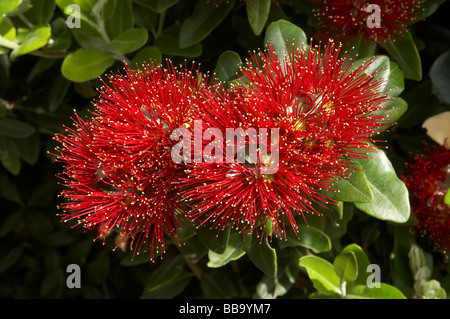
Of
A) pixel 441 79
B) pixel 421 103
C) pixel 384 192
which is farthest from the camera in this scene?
pixel 421 103

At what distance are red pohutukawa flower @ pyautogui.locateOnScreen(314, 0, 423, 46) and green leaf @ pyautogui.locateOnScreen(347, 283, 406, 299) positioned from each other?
23.1 inches

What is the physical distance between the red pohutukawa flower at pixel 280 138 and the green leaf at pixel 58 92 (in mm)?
527

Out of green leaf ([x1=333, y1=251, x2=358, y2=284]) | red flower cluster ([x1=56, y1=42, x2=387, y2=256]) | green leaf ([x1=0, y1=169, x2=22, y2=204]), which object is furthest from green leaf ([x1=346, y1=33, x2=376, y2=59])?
green leaf ([x1=0, y1=169, x2=22, y2=204])

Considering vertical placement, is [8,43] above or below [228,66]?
above

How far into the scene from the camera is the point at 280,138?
87 centimetres

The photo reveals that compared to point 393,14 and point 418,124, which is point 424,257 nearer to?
point 418,124

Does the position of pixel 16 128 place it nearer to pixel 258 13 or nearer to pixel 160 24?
pixel 160 24

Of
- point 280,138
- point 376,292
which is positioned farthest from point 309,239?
point 280,138

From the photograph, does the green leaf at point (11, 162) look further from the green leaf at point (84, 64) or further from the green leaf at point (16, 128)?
the green leaf at point (84, 64)

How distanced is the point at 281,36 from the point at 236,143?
307 millimetres

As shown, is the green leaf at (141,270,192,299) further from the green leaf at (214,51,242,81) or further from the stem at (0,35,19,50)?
the stem at (0,35,19,50)

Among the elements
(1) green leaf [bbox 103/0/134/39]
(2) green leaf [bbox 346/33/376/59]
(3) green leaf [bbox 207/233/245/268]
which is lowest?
(3) green leaf [bbox 207/233/245/268]

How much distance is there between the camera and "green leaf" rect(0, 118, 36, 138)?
1.30 m

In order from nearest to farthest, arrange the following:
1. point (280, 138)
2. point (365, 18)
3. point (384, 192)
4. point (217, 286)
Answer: point (280, 138)
point (384, 192)
point (365, 18)
point (217, 286)
